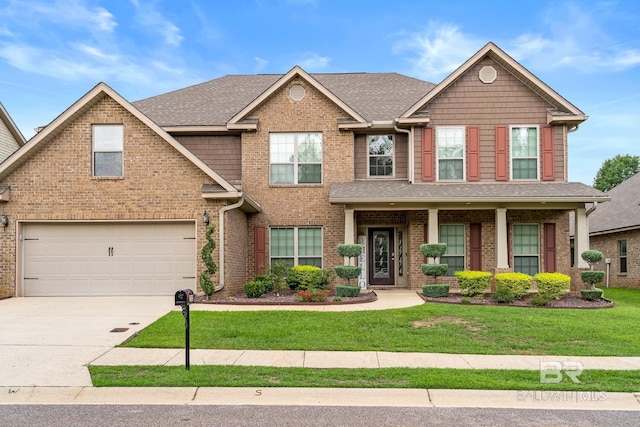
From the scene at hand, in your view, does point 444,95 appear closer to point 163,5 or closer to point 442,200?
point 442,200

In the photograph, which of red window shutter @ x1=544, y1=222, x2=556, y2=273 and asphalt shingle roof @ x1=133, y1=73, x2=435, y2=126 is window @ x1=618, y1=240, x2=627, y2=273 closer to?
red window shutter @ x1=544, y1=222, x2=556, y2=273

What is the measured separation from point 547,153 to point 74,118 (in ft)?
47.6

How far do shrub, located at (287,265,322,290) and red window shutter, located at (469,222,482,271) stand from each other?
17.4 feet

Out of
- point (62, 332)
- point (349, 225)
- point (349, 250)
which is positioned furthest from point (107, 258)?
point (349, 225)

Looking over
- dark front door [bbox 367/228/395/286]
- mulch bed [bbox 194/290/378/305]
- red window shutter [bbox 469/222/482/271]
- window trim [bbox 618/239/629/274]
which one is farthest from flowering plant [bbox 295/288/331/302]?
window trim [bbox 618/239/629/274]

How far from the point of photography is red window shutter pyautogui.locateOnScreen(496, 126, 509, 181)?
1817 centimetres

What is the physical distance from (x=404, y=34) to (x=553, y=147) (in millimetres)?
6394

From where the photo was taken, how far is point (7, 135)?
22.8 meters

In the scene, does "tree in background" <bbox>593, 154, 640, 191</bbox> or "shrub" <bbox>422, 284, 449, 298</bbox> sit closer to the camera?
"shrub" <bbox>422, 284, 449, 298</bbox>

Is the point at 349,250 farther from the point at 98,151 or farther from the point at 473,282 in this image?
the point at 98,151

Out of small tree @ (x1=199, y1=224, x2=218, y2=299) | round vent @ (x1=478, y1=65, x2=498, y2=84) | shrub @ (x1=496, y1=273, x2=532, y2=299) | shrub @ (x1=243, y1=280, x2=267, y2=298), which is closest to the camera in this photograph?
small tree @ (x1=199, y1=224, x2=218, y2=299)

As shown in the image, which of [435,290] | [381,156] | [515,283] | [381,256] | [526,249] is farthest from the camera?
[381,256]

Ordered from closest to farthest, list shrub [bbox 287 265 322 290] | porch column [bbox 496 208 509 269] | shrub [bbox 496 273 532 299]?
shrub [bbox 496 273 532 299] < shrub [bbox 287 265 322 290] < porch column [bbox 496 208 509 269]

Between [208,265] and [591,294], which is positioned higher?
Result: [208,265]
